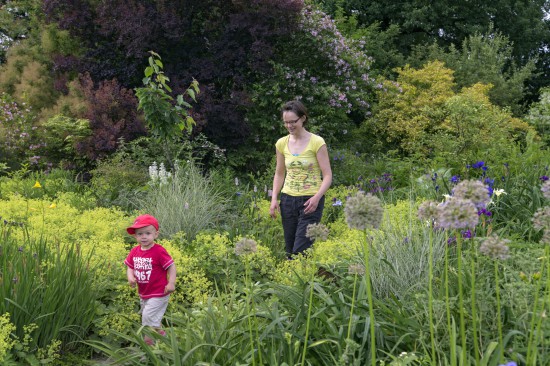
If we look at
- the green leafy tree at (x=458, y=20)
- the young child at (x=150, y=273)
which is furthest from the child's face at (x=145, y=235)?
the green leafy tree at (x=458, y=20)

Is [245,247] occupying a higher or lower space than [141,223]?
higher

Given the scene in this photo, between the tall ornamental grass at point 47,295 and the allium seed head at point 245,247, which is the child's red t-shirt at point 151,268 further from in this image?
the allium seed head at point 245,247

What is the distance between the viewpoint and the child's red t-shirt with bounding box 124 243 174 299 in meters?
3.66

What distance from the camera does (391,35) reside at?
17484 millimetres

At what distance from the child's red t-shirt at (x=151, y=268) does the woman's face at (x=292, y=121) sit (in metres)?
1.44

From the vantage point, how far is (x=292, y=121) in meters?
4.45

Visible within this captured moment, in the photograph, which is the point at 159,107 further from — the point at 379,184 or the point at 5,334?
the point at 5,334

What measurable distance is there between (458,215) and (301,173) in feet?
10.5

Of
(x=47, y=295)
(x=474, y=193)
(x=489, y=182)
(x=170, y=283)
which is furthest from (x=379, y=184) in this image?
(x=474, y=193)

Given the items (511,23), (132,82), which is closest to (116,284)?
(132,82)

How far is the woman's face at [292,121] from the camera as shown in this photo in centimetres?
442

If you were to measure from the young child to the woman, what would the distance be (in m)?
1.35

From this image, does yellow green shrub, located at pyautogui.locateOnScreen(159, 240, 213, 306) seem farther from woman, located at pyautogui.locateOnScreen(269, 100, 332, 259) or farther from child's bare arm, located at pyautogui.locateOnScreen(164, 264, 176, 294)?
woman, located at pyautogui.locateOnScreen(269, 100, 332, 259)

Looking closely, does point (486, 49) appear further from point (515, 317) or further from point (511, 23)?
point (515, 317)
